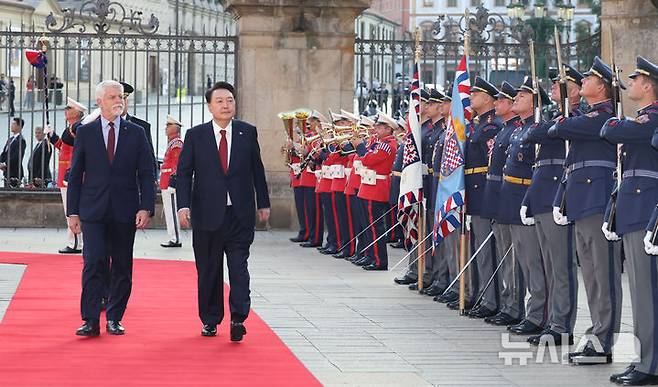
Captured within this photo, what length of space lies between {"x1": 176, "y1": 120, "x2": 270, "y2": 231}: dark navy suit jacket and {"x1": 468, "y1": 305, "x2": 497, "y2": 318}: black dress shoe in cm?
234

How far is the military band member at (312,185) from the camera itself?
63.5 feet

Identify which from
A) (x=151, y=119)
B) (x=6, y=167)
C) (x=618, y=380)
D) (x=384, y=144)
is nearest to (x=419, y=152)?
(x=384, y=144)

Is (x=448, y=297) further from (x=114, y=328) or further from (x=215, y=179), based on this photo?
(x=114, y=328)

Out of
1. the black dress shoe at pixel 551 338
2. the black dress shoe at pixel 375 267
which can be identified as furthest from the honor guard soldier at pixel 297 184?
the black dress shoe at pixel 551 338

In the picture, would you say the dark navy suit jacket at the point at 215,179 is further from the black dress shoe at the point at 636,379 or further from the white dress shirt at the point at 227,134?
the black dress shoe at the point at 636,379

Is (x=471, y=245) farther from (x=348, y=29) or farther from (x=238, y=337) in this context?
(x=348, y=29)

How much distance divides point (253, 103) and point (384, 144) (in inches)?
211

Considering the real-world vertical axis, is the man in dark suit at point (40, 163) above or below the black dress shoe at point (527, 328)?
above

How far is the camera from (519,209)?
1112 cm

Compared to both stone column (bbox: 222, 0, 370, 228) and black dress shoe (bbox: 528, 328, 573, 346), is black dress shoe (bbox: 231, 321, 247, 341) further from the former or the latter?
stone column (bbox: 222, 0, 370, 228)

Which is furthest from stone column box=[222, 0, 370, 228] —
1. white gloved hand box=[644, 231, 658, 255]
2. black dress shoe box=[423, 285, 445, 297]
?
white gloved hand box=[644, 231, 658, 255]

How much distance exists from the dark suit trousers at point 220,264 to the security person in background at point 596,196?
7.83 feet

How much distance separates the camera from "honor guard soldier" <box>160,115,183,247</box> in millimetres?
18844

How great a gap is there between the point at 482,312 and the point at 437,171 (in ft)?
5.54
